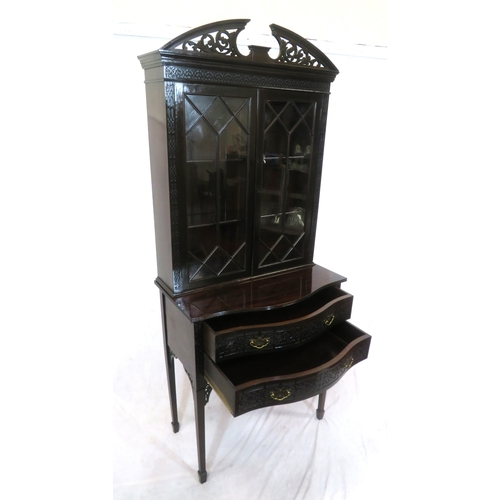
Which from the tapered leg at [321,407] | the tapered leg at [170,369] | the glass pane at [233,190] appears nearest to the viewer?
the glass pane at [233,190]

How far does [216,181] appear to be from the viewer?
57.0 inches

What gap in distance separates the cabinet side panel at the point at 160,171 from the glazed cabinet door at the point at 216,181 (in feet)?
0.19

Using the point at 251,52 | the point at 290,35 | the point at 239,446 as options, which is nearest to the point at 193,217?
the point at 251,52

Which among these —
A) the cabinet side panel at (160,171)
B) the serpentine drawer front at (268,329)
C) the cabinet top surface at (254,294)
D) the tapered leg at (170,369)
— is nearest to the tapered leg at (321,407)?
the serpentine drawer front at (268,329)

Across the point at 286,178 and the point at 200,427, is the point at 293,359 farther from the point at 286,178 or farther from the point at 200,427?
the point at 286,178

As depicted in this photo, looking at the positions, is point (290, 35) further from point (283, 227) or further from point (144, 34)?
point (283, 227)

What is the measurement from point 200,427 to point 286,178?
1.10 m

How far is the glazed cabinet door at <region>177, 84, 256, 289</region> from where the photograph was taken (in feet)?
4.36

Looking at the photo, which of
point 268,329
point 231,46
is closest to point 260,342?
point 268,329

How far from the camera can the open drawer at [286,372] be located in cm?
129

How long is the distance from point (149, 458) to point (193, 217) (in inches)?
43.8

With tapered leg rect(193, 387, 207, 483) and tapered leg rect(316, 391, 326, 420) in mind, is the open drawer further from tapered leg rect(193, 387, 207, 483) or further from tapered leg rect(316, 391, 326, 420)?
tapered leg rect(316, 391, 326, 420)

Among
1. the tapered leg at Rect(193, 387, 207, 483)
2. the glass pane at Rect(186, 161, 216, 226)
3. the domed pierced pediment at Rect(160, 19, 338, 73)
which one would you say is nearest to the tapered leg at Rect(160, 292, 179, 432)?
the tapered leg at Rect(193, 387, 207, 483)

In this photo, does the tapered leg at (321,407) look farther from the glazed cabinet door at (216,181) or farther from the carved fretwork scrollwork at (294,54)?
the carved fretwork scrollwork at (294,54)
